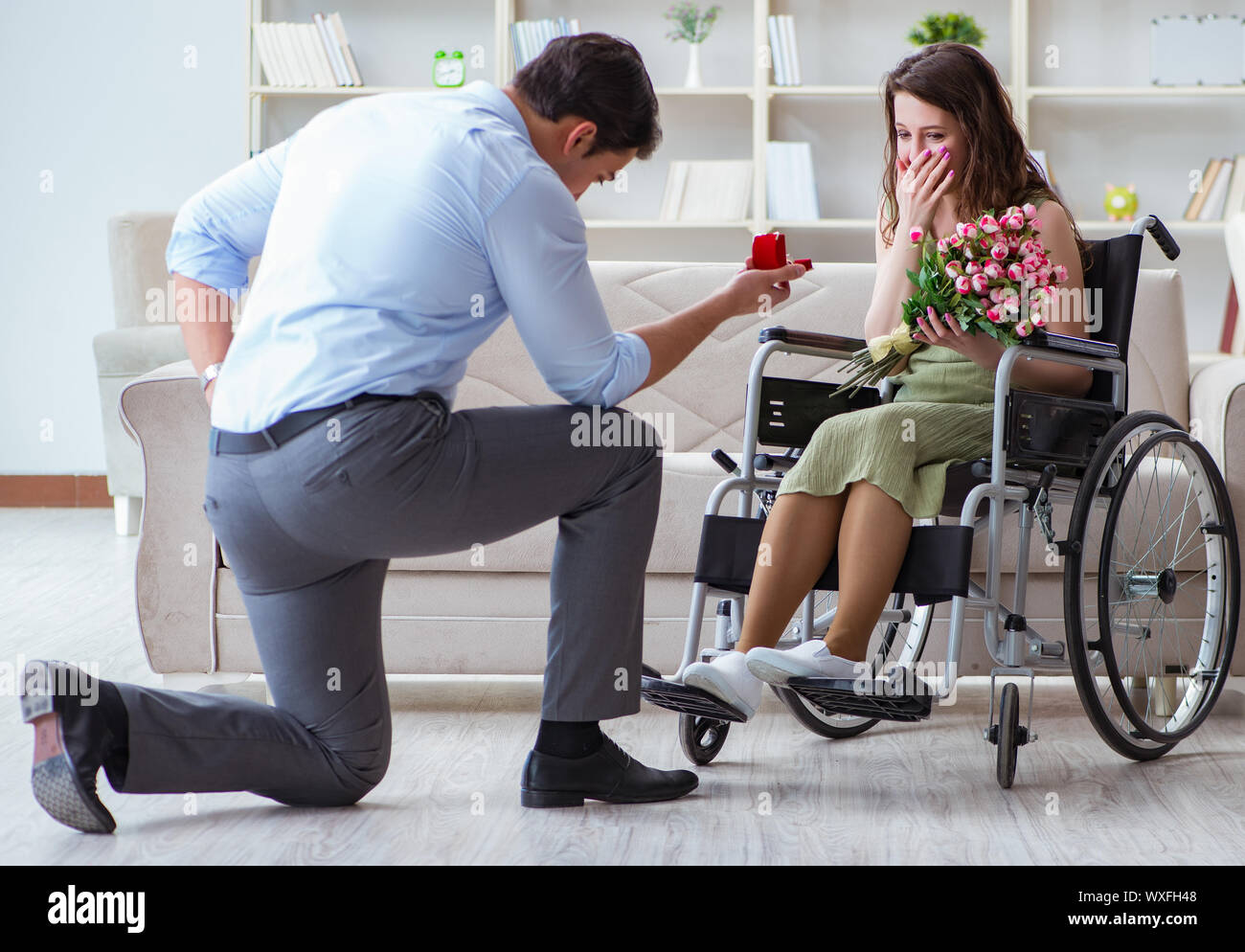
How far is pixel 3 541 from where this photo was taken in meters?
4.13

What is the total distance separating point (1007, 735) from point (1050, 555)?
1.59 ft

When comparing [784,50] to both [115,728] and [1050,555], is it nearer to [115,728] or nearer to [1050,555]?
[1050,555]

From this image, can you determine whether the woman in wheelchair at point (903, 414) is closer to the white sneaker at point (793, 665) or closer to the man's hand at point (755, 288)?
the white sneaker at point (793, 665)

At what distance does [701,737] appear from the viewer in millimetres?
1902

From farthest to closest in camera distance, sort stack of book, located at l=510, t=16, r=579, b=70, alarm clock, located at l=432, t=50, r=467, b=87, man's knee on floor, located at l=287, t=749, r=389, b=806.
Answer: alarm clock, located at l=432, t=50, r=467, b=87, stack of book, located at l=510, t=16, r=579, b=70, man's knee on floor, located at l=287, t=749, r=389, b=806

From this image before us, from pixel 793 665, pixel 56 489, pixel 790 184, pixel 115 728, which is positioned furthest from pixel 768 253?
pixel 56 489

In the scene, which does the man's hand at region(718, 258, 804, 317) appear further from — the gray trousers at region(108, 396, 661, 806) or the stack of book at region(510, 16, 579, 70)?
the stack of book at region(510, 16, 579, 70)

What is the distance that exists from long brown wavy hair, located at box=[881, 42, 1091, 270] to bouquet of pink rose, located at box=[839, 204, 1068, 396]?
0.17 metres

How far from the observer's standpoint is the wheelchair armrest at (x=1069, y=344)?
1765mm

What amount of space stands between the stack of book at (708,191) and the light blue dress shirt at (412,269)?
319 centimetres

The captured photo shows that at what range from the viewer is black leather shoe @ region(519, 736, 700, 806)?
1.63m

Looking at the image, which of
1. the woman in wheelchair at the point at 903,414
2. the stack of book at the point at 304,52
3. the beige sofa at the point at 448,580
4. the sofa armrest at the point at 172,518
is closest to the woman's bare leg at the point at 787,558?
the woman in wheelchair at the point at 903,414

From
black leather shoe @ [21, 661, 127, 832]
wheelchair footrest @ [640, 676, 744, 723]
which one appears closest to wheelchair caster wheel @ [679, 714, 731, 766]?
wheelchair footrest @ [640, 676, 744, 723]

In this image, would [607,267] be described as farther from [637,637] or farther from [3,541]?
[3,541]
